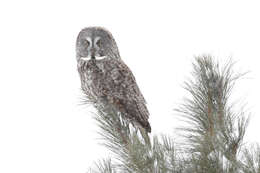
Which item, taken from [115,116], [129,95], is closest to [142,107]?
[129,95]

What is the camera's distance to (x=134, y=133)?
203cm

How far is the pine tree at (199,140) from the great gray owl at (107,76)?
4.10 ft

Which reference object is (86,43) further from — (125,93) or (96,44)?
(125,93)

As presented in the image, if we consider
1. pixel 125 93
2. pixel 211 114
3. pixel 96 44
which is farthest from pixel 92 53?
pixel 211 114

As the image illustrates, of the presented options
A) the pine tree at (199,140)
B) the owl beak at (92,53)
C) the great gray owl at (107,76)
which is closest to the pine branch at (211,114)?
the pine tree at (199,140)

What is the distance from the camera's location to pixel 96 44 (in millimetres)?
4148

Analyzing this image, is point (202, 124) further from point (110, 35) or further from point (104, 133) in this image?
point (110, 35)

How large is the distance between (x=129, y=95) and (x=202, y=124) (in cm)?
157

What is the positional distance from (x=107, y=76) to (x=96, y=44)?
400 millimetres

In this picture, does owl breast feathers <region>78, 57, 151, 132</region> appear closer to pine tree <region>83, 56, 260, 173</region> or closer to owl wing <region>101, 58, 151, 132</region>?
owl wing <region>101, 58, 151, 132</region>

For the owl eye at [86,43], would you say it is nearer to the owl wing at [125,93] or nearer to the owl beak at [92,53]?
the owl beak at [92,53]

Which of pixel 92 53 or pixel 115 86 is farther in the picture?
pixel 92 53

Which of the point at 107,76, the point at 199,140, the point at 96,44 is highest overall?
the point at 96,44

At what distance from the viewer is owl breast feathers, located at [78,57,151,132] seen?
3686 millimetres
